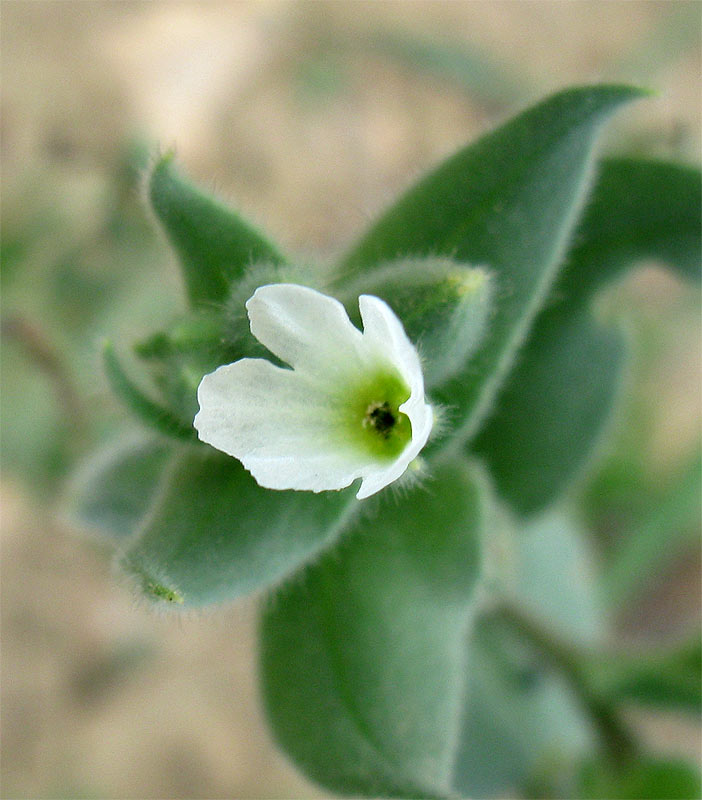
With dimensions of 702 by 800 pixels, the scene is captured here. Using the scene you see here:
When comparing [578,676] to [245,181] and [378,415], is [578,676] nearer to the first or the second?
[378,415]

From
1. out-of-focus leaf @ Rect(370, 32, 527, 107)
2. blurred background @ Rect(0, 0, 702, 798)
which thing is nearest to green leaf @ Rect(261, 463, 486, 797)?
blurred background @ Rect(0, 0, 702, 798)

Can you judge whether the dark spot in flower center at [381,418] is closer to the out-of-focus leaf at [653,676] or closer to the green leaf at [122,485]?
the green leaf at [122,485]

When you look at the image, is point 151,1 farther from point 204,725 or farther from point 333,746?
point 333,746

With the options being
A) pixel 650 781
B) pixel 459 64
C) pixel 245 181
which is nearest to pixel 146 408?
pixel 650 781

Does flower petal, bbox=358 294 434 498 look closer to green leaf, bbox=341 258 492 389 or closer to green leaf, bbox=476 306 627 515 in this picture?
green leaf, bbox=341 258 492 389

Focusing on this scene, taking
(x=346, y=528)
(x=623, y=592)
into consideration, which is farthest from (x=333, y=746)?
(x=623, y=592)

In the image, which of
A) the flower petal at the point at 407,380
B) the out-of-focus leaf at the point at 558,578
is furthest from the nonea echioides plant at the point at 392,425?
the out-of-focus leaf at the point at 558,578
